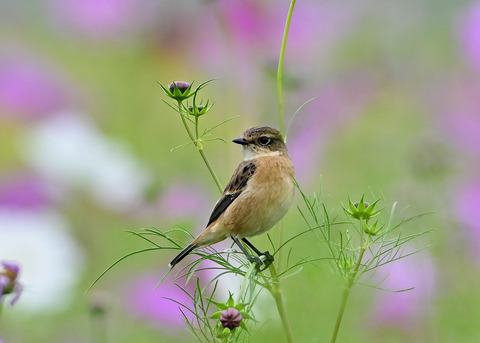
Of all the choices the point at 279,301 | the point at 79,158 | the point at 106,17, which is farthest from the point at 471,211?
the point at 106,17

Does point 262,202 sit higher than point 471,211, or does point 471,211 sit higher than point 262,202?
point 471,211

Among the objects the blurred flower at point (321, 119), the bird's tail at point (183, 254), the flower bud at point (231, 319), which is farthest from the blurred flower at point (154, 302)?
the flower bud at point (231, 319)

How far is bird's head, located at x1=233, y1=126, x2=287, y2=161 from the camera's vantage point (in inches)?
124

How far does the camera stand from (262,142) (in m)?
3.18

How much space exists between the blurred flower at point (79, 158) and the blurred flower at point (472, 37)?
215 centimetres

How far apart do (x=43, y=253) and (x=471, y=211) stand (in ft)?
7.50

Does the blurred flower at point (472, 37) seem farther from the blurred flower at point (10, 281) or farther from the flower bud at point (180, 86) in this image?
the blurred flower at point (10, 281)

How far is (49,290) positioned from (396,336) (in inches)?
69.2

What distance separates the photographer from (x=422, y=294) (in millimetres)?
4234

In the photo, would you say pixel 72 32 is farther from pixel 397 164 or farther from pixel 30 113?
pixel 397 164

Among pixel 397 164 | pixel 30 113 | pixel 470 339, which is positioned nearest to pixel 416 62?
pixel 397 164

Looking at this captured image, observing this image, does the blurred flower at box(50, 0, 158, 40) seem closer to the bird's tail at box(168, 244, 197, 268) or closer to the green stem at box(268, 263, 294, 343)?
the bird's tail at box(168, 244, 197, 268)

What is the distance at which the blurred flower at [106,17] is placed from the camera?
6.57 m

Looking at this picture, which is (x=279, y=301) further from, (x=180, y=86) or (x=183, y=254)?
(x=180, y=86)
